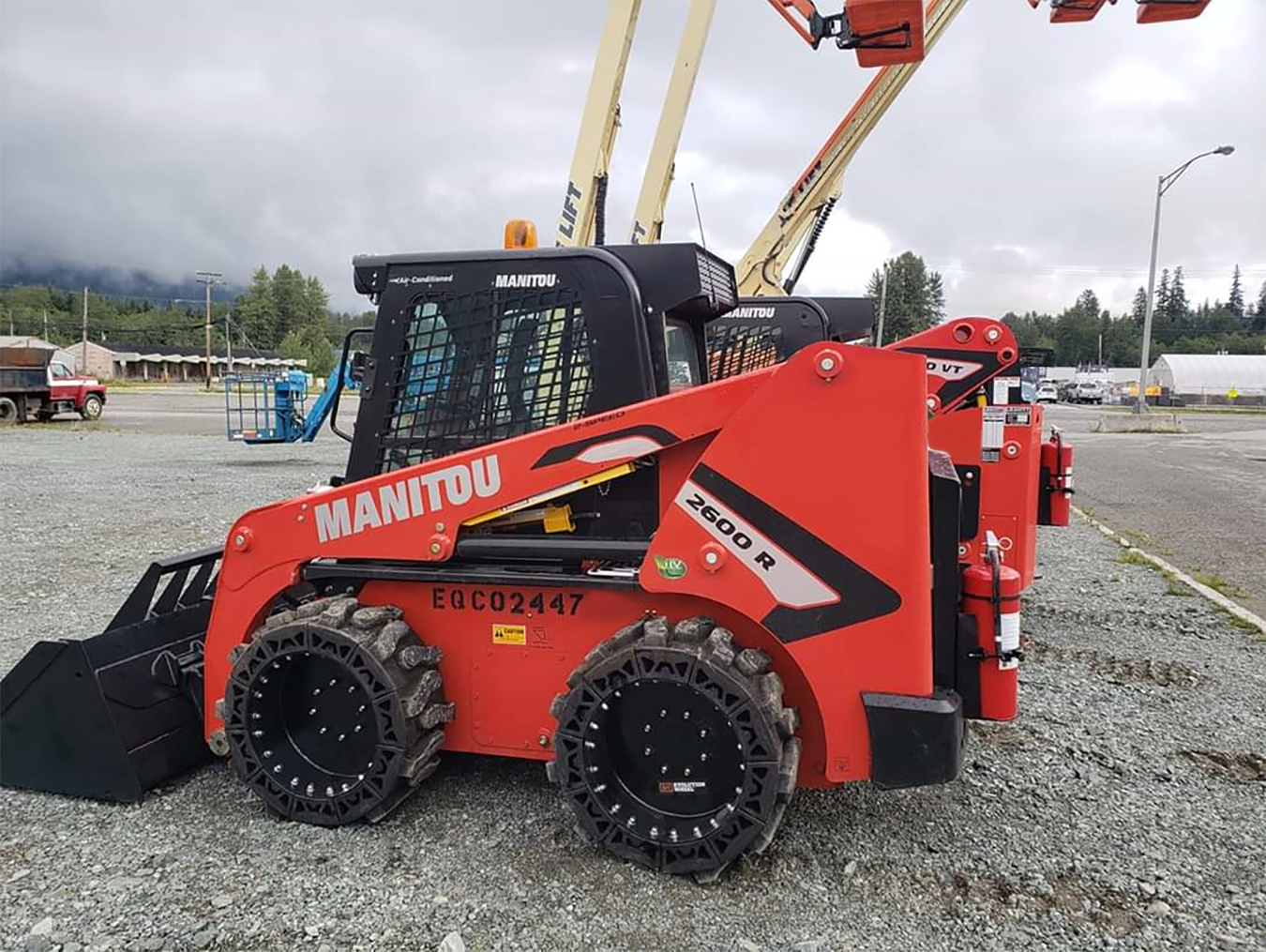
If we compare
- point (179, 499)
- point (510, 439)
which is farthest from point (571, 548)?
point (179, 499)

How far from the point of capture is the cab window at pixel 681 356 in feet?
12.9

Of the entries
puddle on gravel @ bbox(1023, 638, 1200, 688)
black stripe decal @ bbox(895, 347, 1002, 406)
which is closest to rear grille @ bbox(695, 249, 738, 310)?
black stripe decal @ bbox(895, 347, 1002, 406)

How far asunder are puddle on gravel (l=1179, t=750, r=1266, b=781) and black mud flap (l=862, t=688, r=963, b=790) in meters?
1.93

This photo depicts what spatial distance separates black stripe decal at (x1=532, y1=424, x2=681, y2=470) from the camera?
3.16 meters

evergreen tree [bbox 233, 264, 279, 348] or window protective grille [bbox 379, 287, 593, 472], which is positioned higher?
evergreen tree [bbox 233, 264, 279, 348]

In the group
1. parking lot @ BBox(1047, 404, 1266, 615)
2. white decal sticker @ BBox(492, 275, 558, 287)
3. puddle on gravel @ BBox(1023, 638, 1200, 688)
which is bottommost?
puddle on gravel @ BBox(1023, 638, 1200, 688)

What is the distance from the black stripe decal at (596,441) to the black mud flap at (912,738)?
1.09 metres

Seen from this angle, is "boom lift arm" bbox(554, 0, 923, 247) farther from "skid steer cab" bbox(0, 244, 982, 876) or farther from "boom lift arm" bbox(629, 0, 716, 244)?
"skid steer cab" bbox(0, 244, 982, 876)

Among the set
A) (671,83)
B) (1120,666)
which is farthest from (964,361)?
(671,83)

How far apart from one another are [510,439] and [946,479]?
5.11 ft

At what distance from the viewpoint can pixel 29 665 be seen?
11.8 ft

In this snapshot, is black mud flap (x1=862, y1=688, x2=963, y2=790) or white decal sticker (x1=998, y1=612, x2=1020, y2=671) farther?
white decal sticker (x1=998, y1=612, x2=1020, y2=671)

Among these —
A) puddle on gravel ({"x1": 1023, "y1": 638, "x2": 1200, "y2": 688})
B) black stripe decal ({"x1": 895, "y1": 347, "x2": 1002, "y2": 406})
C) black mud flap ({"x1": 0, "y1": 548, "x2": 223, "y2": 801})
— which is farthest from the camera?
black stripe decal ({"x1": 895, "y1": 347, "x2": 1002, "y2": 406})

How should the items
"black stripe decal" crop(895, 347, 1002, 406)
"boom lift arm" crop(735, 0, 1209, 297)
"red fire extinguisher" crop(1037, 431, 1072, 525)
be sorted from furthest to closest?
1. "boom lift arm" crop(735, 0, 1209, 297)
2. "red fire extinguisher" crop(1037, 431, 1072, 525)
3. "black stripe decal" crop(895, 347, 1002, 406)
